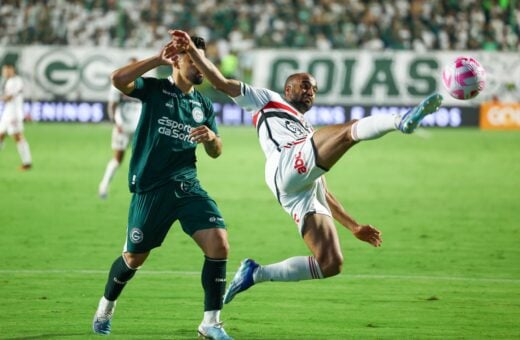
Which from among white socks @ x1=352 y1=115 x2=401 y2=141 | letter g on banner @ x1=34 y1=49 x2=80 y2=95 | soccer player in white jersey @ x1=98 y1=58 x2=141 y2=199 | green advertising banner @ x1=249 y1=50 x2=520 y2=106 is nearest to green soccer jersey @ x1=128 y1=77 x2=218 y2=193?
white socks @ x1=352 y1=115 x2=401 y2=141

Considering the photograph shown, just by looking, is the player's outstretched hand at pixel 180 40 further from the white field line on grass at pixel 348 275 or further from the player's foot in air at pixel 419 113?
the white field line on grass at pixel 348 275

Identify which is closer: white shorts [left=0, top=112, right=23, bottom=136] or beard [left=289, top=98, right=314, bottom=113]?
beard [left=289, top=98, right=314, bottom=113]

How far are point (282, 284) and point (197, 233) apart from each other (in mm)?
2863

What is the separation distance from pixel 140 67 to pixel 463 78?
2.57 meters

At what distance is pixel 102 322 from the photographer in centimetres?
773

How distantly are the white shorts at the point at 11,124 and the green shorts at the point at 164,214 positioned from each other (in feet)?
47.7

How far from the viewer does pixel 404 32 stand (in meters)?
34.3

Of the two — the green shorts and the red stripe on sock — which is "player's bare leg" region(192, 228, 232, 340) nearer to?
the green shorts

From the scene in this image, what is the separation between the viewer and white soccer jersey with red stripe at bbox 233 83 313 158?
8.47 meters

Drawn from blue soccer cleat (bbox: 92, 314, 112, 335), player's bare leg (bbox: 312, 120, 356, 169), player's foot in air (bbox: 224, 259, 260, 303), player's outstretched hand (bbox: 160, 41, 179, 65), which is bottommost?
blue soccer cleat (bbox: 92, 314, 112, 335)

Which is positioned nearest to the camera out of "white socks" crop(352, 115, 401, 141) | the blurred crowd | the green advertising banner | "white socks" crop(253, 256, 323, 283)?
"white socks" crop(352, 115, 401, 141)

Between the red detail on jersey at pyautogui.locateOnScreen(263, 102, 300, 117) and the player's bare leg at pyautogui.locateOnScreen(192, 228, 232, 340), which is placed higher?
the red detail on jersey at pyautogui.locateOnScreen(263, 102, 300, 117)

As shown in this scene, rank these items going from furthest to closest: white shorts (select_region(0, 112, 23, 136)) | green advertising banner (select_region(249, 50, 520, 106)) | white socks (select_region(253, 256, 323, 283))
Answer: green advertising banner (select_region(249, 50, 520, 106)), white shorts (select_region(0, 112, 23, 136)), white socks (select_region(253, 256, 323, 283))

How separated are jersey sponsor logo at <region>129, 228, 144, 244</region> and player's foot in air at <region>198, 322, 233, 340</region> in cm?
82
